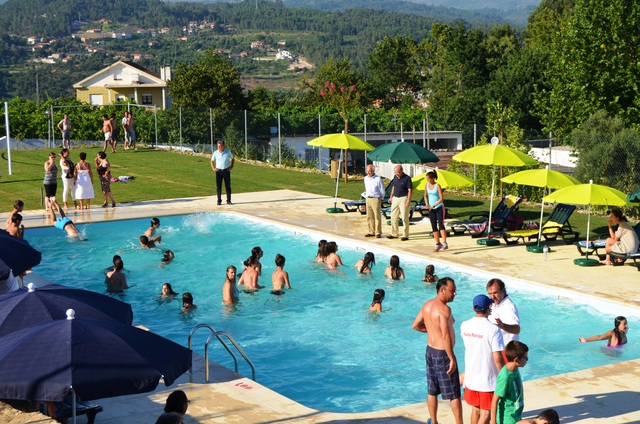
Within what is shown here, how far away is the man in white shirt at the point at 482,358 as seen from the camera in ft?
26.7

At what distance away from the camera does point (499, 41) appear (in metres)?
103

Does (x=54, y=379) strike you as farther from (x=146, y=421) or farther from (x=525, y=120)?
(x=525, y=120)

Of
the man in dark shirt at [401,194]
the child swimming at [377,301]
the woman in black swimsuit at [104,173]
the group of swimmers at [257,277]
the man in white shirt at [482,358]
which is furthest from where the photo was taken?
the woman in black swimsuit at [104,173]

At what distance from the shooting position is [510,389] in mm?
7805

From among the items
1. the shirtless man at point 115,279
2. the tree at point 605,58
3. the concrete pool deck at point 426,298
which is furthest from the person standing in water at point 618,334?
the tree at point 605,58

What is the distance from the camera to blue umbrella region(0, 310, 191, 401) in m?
6.95

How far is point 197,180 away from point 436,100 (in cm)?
5643

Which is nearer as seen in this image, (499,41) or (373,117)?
(373,117)

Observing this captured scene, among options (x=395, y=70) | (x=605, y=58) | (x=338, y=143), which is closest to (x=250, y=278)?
(x=338, y=143)

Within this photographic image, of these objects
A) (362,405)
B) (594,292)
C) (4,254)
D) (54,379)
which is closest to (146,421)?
(54,379)

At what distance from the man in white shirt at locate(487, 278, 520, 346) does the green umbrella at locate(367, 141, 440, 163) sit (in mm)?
11891

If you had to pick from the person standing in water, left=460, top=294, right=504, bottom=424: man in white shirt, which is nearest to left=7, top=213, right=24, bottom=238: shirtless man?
the person standing in water

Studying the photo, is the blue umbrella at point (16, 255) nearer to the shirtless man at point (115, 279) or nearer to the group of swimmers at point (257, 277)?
the shirtless man at point (115, 279)

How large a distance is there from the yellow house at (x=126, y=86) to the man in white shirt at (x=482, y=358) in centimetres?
9043
